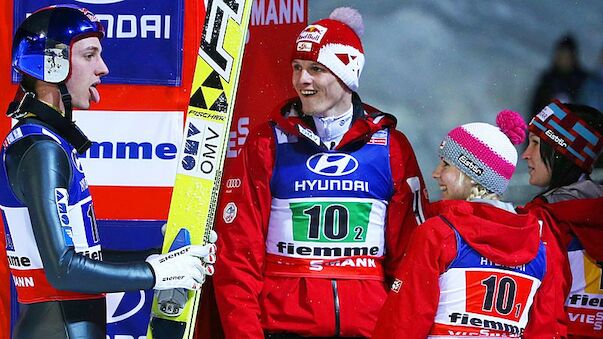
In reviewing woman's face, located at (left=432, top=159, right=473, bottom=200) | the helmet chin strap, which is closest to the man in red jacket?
woman's face, located at (left=432, top=159, right=473, bottom=200)

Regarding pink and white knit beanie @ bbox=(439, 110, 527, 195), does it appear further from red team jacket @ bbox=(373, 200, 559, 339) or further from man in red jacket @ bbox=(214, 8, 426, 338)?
man in red jacket @ bbox=(214, 8, 426, 338)

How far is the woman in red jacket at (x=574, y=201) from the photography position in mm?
4527

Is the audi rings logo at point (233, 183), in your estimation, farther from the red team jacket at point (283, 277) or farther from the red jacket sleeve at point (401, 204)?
the red jacket sleeve at point (401, 204)

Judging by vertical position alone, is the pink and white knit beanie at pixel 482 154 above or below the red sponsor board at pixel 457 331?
above

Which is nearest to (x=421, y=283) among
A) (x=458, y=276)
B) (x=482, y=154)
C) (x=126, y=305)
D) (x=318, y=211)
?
(x=458, y=276)

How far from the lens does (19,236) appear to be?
3518mm

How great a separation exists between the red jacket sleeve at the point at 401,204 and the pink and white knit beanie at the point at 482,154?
39cm

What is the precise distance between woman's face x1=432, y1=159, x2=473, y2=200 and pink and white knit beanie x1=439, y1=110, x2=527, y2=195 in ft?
0.07

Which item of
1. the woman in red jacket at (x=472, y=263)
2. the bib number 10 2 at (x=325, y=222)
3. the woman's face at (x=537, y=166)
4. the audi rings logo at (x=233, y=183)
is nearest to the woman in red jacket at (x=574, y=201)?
the woman's face at (x=537, y=166)

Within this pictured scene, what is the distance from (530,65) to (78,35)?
2.85m

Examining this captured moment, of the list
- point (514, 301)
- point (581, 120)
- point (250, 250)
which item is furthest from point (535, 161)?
point (250, 250)

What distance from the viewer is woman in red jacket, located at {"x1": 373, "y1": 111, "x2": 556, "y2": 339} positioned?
12.5 feet

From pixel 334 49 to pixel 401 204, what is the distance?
678 mm

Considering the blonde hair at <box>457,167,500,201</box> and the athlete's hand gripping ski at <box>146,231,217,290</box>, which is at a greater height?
the blonde hair at <box>457,167,500,201</box>
